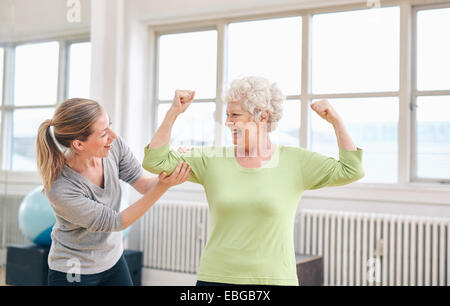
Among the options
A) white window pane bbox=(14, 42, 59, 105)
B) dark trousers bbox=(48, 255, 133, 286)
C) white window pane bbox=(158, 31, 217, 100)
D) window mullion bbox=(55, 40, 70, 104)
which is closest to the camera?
dark trousers bbox=(48, 255, 133, 286)

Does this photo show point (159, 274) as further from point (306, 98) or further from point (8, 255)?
point (306, 98)

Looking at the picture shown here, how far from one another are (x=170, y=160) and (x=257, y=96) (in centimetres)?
36

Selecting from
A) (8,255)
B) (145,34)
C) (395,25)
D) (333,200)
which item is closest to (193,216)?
(333,200)

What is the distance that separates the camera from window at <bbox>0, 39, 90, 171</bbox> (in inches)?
127

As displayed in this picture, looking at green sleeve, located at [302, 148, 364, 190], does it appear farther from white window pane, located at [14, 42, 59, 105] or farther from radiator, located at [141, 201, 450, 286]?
white window pane, located at [14, 42, 59, 105]

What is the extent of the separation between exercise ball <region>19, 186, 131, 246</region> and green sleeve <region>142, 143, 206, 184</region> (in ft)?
6.27

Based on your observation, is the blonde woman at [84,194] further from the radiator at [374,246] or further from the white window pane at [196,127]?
the white window pane at [196,127]

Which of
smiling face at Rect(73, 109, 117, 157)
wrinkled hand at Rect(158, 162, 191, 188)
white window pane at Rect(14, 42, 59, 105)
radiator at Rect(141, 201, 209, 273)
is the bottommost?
radiator at Rect(141, 201, 209, 273)

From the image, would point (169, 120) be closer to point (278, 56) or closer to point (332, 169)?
point (332, 169)

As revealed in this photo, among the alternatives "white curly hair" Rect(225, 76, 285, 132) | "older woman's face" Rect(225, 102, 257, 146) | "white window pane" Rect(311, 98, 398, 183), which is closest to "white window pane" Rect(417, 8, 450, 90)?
"white window pane" Rect(311, 98, 398, 183)

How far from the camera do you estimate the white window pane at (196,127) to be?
4242 mm

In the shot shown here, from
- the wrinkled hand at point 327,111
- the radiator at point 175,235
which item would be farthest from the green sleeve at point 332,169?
the radiator at point 175,235
